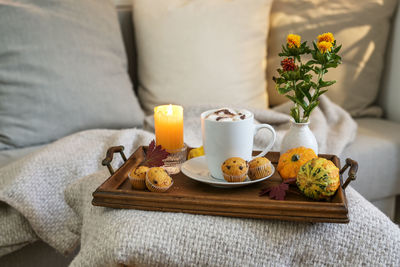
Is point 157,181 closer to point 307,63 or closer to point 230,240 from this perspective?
point 230,240

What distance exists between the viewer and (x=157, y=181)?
686mm

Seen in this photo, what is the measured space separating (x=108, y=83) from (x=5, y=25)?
1.18 feet

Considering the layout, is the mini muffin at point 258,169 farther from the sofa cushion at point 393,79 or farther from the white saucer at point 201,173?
the sofa cushion at point 393,79

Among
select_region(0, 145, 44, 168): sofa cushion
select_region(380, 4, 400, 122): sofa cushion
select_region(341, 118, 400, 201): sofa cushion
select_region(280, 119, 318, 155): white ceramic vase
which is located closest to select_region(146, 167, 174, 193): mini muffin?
select_region(280, 119, 318, 155): white ceramic vase

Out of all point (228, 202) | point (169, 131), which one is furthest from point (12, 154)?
point (228, 202)

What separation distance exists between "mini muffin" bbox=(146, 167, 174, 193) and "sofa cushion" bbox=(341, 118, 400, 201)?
792 millimetres

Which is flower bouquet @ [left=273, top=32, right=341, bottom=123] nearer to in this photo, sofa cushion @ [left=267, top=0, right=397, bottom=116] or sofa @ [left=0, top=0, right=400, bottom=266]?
sofa @ [left=0, top=0, right=400, bottom=266]

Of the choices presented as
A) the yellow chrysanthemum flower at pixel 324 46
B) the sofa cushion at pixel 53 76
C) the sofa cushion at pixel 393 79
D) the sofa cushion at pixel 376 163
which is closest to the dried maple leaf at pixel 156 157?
the yellow chrysanthemum flower at pixel 324 46

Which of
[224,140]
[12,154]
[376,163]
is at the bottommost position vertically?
[376,163]

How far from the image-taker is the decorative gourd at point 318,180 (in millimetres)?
642

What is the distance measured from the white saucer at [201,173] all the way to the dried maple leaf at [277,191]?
0.03 m

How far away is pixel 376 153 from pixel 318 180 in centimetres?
78

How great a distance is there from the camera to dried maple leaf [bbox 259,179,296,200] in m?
0.66

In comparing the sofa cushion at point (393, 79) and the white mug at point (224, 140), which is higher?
the white mug at point (224, 140)
